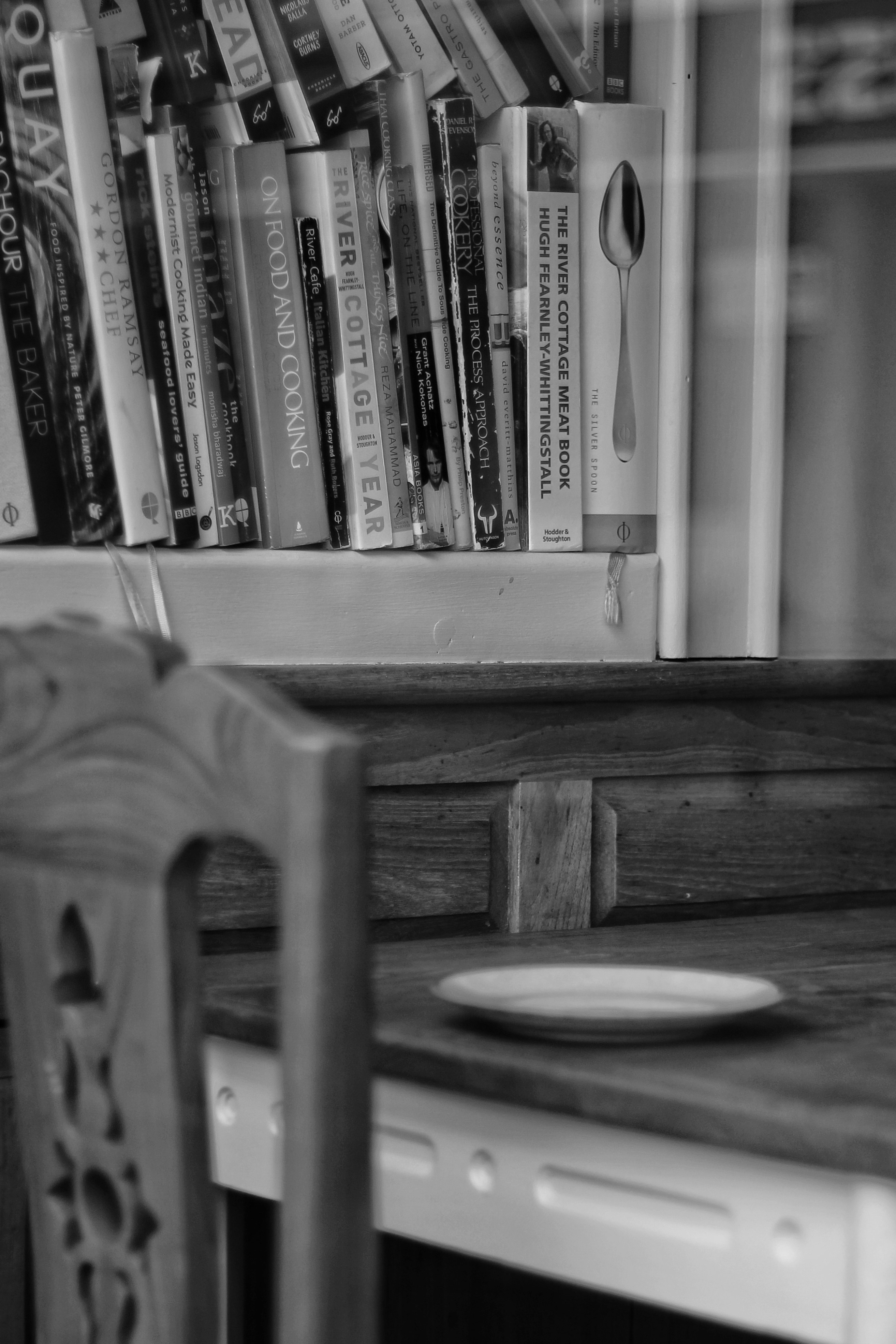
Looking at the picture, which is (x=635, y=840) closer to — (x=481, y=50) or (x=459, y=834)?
(x=459, y=834)

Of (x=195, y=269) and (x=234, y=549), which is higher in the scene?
(x=195, y=269)

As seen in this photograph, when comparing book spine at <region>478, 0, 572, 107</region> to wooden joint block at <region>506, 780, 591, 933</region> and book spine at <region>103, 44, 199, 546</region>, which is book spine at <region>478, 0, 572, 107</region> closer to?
book spine at <region>103, 44, 199, 546</region>

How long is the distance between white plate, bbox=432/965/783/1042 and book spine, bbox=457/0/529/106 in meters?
0.96

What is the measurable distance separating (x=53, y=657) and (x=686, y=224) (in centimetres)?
118

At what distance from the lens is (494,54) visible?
161cm

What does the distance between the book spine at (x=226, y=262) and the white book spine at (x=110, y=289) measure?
0.30 feet

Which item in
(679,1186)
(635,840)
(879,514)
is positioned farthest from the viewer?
(879,514)

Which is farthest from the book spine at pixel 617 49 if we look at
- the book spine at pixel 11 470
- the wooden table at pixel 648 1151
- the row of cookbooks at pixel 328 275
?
the wooden table at pixel 648 1151

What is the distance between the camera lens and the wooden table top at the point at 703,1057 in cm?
76

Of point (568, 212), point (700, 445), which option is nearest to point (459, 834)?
point (700, 445)

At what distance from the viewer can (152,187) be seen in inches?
56.4

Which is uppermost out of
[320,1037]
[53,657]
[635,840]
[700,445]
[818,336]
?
[818,336]

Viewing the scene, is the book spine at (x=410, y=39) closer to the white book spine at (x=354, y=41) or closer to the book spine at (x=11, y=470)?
the white book spine at (x=354, y=41)

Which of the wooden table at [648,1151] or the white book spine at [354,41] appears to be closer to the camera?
the wooden table at [648,1151]
